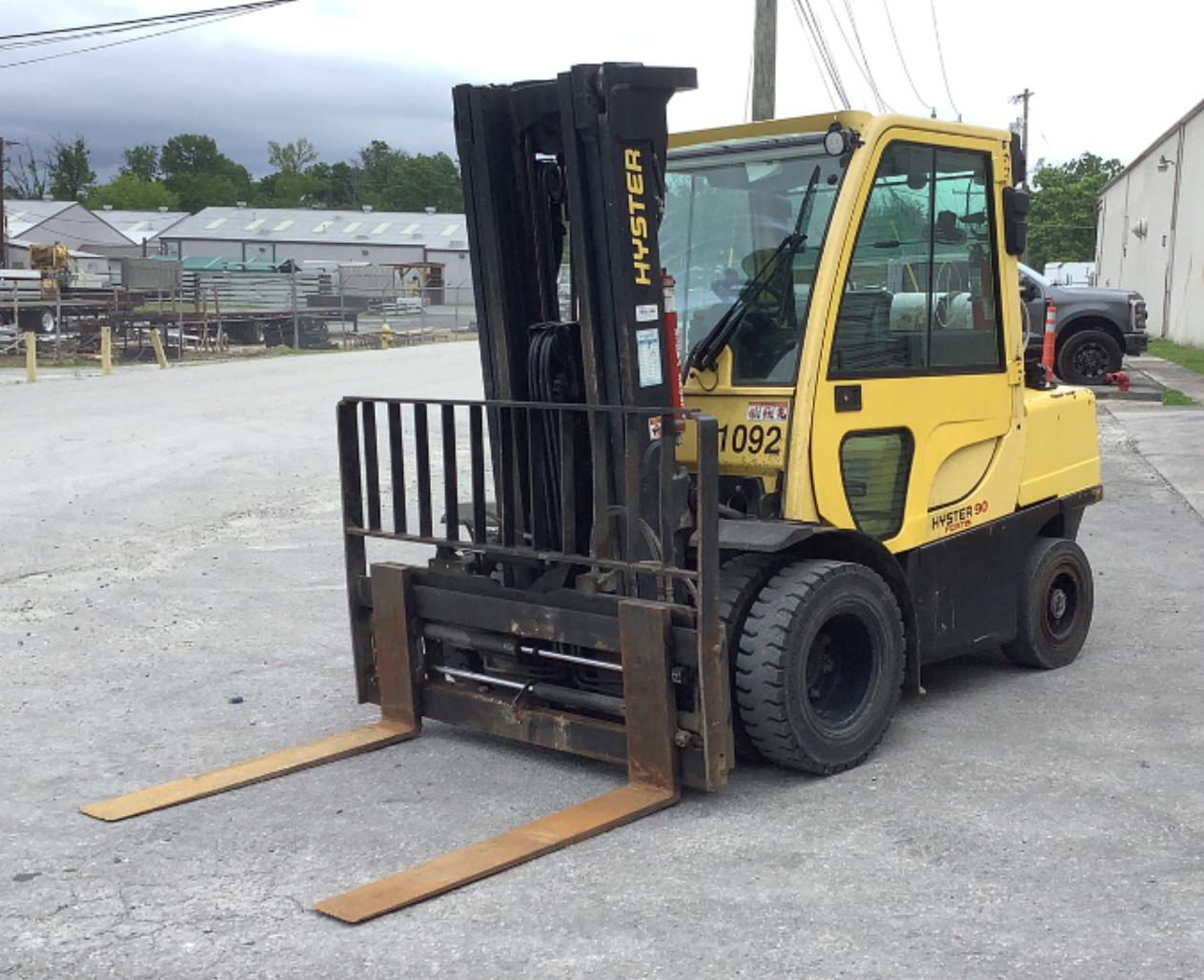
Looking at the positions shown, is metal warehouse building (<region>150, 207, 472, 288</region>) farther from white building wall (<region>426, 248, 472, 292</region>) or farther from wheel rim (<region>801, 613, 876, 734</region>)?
wheel rim (<region>801, 613, 876, 734</region>)

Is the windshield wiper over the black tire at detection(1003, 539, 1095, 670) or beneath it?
over

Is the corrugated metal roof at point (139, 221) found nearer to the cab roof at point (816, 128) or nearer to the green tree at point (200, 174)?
the green tree at point (200, 174)

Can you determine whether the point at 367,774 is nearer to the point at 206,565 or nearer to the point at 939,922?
the point at 939,922

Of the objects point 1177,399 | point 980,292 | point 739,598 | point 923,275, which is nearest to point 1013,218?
point 980,292

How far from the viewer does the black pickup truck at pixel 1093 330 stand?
2309 cm

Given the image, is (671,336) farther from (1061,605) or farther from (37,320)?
(37,320)

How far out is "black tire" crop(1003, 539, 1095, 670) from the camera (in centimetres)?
712

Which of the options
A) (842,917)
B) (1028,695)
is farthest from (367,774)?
(1028,695)

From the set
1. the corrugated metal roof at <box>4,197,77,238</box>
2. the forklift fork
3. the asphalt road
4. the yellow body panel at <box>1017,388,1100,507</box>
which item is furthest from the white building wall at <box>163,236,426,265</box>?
the forklift fork

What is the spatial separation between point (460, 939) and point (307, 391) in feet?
62.4

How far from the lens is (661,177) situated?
5.42m

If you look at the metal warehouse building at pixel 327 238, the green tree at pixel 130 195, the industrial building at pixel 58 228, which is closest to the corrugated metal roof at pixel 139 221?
the industrial building at pixel 58 228

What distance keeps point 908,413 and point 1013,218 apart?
123cm

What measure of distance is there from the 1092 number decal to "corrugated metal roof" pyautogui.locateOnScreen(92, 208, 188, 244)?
99.4m
